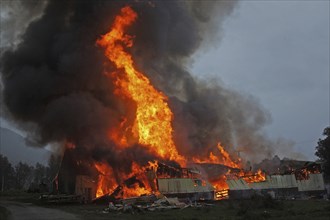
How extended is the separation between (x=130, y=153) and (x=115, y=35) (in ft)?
54.8

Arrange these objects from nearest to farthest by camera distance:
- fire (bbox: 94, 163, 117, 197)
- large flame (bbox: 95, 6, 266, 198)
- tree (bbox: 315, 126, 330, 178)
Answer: fire (bbox: 94, 163, 117, 197) → large flame (bbox: 95, 6, 266, 198) → tree (bbox: 315, 126, 330, 178)

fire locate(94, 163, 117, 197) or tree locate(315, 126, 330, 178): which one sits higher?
tree locate(315, 126, 330, 178)

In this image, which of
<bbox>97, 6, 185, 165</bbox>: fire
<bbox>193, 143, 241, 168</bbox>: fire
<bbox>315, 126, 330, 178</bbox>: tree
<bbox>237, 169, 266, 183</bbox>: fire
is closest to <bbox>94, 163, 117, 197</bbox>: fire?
<bbox>97, 6, 185, 165</bbox>: fire

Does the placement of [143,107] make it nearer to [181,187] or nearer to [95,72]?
[95,72]

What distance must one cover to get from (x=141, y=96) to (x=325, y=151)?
41.4 m

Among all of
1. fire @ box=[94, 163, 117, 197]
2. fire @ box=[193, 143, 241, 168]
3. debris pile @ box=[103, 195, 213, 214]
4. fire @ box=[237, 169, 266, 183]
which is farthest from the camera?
fire @ box=[193, 143, 241, 168]

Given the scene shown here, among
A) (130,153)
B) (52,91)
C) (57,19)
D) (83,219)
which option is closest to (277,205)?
(83,219)

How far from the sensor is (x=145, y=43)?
55250mm

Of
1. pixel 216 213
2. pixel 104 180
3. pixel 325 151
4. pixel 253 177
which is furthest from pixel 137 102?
pixel 325 151

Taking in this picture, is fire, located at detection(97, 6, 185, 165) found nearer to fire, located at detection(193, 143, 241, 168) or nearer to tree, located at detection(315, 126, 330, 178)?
fire, located at detection(193, 143, 241, 168)

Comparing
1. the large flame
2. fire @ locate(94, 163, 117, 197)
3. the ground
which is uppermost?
the large flame

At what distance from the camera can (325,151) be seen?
237 feet

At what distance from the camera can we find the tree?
234 feet

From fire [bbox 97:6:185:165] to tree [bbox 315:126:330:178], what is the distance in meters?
34.5
